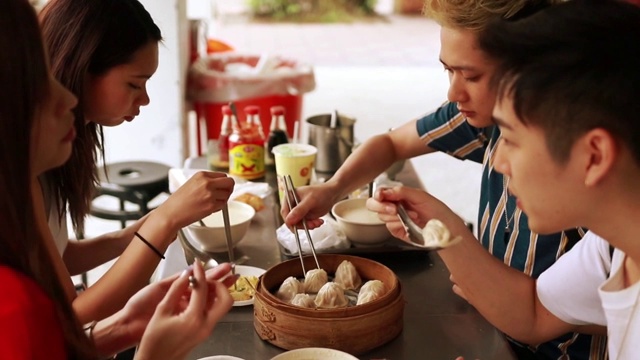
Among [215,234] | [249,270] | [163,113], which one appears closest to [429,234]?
[249,270]

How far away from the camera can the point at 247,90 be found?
13.1 feet

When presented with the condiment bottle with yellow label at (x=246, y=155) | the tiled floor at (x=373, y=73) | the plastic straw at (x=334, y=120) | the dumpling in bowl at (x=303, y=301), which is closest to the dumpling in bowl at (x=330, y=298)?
the dumpling in bowl at (x=303, y=301)

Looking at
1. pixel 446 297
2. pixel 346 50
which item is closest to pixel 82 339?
pixel 446 297

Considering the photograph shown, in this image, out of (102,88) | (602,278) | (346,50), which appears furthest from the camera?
(346,50)

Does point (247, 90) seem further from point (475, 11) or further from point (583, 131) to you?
point (583, 131)

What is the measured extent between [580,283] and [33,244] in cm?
98

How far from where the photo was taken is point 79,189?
67.2 inches

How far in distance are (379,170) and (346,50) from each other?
7634 mm

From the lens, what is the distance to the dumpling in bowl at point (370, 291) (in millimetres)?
1399

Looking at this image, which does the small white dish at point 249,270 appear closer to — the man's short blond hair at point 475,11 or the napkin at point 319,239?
the napkin at point 319,239

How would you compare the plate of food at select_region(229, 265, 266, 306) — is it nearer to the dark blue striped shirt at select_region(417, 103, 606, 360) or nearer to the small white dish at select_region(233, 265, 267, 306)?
the small white dish at select_region(233, 265, 267, 306)

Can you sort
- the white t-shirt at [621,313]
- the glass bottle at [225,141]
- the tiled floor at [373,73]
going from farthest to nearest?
1. the tiled floor at [373,73]
2. the glass bottle at [225,141]
3. the white t-shirt at [621,313]

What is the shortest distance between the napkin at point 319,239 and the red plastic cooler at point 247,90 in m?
2.19

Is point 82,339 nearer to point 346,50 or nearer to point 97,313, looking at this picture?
point 97,313
